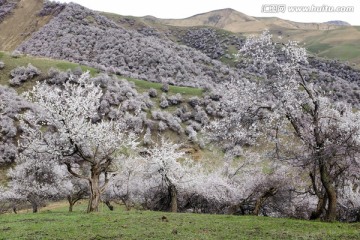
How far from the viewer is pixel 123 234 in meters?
19.5

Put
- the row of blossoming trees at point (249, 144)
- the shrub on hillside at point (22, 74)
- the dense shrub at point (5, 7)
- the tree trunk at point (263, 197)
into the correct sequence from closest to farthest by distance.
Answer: the row of blossoming trees at point (249, 144), the tree trunk at point (263, 197), the shrub on hillside at point (22, 74), the dense shrub at point (5, 7)

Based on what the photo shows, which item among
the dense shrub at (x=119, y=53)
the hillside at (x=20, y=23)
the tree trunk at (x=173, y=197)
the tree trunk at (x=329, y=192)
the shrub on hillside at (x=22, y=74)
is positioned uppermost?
the hillside at (x=20, y=23)

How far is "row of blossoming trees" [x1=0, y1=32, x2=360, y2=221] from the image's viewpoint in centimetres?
2377

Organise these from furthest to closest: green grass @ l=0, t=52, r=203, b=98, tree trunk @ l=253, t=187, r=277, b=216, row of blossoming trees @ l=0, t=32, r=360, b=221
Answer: green grass @ l=0, t=52, r=203, b=98
tree trunk @ l=253, t=187, r=277, b=216
row of blossoming trees @ l=0, t=32, r=360, b=221

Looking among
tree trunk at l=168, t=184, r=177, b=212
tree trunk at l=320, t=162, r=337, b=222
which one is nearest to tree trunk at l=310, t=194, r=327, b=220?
tree trunk at l=320, t=162, r=337, b=222

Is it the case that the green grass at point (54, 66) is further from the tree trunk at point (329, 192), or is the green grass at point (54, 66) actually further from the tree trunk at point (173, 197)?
the tree trunk at point (329, 192)

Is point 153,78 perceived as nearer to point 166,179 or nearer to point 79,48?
point 79,48

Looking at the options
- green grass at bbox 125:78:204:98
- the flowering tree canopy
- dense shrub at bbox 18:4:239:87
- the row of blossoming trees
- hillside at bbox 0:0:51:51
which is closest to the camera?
the row of blossoming trees

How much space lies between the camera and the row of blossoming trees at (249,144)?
A: 2377 cm

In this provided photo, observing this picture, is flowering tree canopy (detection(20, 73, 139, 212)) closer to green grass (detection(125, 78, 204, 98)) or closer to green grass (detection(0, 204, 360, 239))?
green grass (detection(0, 204, 360, 239))

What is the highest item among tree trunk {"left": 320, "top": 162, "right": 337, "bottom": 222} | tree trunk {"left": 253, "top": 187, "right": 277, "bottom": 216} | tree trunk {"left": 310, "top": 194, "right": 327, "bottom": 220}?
tree trunk {"left": 320, "top": 162, "right": 337, "bottom": 222}

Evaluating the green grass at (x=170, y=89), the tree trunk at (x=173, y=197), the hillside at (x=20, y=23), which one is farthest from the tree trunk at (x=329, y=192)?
the hillside at (x=20, y=23)

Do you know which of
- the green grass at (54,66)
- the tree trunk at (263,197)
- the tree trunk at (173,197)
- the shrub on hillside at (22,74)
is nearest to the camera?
the tree trunk at (263,197)

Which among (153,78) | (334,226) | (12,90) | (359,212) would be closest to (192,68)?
(153,78)
